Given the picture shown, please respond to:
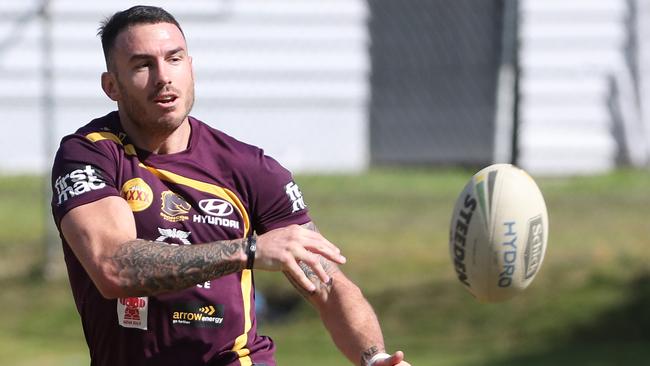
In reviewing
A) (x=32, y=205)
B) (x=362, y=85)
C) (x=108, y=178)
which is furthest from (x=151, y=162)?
(x=362, y=85)

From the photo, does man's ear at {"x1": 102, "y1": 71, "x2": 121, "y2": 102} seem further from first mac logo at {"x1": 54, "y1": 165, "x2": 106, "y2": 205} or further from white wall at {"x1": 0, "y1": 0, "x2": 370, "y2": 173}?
white wall at {"x1": 0, "y1": 0, "x2": 370, "y2": 173}

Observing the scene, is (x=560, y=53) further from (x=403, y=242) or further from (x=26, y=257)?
(x=26, y=257)

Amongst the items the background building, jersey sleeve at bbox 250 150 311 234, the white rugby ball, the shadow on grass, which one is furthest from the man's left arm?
the background building

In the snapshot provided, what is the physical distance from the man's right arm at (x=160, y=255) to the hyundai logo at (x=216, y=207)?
54cm

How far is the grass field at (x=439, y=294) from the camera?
477 inches

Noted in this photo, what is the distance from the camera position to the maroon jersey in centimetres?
521

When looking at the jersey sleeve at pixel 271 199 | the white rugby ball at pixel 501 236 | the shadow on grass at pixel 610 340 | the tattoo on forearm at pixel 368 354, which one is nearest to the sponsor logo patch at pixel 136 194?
the jersey sleeve at pixel 271 199

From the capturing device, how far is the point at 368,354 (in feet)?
17.7

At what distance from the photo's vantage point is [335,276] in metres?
5.59

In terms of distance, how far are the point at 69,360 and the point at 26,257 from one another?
273 cm

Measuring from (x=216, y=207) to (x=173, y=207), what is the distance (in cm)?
18

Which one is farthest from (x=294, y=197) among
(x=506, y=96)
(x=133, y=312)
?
(x=506, y=96)

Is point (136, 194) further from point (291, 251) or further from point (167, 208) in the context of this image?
point (291, 251)

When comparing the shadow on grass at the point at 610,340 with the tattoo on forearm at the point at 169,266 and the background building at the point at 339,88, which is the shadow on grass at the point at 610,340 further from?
the tattoo on forearm at the point at 169,266
